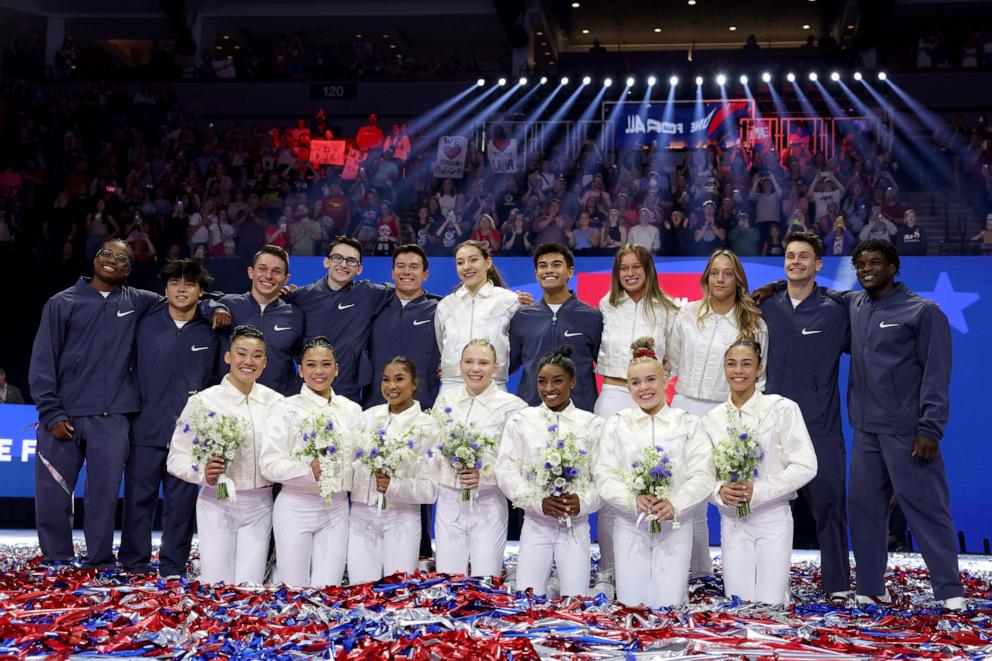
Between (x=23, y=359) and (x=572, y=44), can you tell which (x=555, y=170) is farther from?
(x=572, y=44)

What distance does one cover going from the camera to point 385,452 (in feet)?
18.2

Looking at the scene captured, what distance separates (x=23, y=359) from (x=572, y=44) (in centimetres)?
1622

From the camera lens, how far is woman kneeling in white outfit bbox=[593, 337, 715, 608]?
17.4 ft

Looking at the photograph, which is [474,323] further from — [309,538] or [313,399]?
→ [309,538]

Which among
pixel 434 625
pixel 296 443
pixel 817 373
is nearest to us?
pixel 434 625

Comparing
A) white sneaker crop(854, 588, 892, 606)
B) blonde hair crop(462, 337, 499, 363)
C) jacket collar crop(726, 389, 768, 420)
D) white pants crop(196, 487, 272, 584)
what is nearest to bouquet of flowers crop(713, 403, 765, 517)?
jacket collar crop(726, 389, 768, 420)

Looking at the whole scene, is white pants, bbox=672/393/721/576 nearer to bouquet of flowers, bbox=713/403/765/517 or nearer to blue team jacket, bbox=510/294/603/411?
blue team jacket, bbox=510/294/603/411

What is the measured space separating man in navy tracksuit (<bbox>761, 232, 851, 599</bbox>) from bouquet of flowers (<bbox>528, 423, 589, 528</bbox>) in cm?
150

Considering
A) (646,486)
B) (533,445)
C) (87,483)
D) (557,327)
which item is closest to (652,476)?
(646,486)

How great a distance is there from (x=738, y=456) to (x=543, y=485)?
1019 millimetres

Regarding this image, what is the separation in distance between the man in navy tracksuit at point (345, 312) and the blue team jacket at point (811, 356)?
258 cm

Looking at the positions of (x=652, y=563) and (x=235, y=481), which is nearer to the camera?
(x=652, y=563)

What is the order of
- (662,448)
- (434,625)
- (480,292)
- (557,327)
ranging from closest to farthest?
(434,625), (662,448), (557,327), (480,292)

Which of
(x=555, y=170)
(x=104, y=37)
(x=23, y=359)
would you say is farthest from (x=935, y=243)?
(x=104, y=37)
